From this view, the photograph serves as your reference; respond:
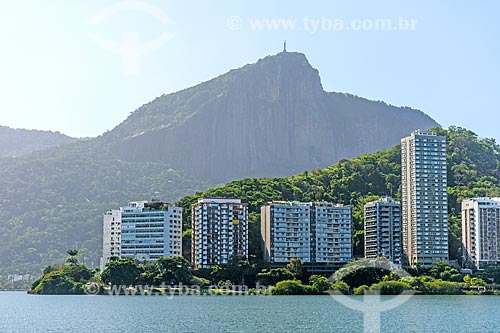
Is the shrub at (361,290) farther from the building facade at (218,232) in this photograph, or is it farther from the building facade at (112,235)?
the building facade at (112,235)

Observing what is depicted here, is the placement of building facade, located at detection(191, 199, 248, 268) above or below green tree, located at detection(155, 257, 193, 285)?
above

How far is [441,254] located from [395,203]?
31.7 feet

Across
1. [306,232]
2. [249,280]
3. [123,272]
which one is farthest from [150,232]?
[306,232]

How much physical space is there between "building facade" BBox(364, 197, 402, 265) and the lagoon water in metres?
27.3

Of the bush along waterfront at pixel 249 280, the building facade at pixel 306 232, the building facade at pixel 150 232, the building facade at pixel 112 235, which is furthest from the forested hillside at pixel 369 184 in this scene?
the bush along waterfront at pixel 249 280

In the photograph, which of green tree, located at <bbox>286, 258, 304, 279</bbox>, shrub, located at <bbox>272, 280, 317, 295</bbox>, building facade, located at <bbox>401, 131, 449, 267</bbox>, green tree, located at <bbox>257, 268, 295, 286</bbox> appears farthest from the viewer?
building facade, located at <bbox>401, 131, 449, 267</bbox>

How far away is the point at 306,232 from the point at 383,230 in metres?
10.7

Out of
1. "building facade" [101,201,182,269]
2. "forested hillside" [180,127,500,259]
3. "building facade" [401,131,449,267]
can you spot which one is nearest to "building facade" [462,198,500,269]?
"building facade" [401,131,449,267]

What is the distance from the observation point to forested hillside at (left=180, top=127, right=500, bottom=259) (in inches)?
5305

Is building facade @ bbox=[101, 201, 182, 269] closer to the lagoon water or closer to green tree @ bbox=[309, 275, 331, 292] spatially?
green tree @ bbox=[309, 275, 331, 292]

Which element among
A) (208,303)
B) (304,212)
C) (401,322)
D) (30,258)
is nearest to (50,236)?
(30,258)

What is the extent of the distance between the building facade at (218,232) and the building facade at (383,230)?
17608 millimetres

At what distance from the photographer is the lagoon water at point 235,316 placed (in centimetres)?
6031

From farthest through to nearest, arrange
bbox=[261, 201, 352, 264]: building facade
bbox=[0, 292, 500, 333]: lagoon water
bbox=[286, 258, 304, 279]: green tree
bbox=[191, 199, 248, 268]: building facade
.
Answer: bbox=[261, 201, 352, 264]: building facade → bbox=[191, 199, 248, 268]: building facade → bbox=[286, 258, 304, 279]: green tree → bbox=[0, 292, 500, 333]: lagoon water
